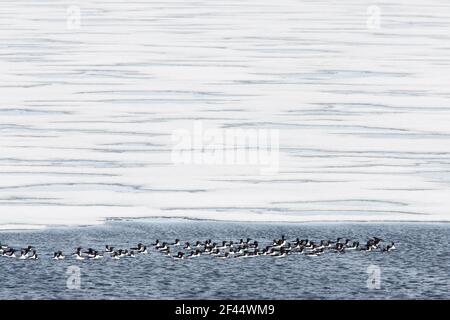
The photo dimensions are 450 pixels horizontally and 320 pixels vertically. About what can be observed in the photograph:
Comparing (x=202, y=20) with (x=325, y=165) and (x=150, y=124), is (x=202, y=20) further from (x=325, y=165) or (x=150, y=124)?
(x=325, y=165)

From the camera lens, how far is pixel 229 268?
1466 cm

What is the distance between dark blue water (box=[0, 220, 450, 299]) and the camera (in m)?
13.6

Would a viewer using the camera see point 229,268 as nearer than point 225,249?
Yes

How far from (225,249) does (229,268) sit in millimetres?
569

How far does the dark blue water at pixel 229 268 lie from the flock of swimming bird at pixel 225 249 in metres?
0.14

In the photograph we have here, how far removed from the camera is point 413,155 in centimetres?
2088

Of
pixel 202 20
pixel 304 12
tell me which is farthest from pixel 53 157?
pixel 304 12

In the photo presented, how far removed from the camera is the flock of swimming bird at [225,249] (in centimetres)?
1493

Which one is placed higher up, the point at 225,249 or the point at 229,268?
the point at 225,249

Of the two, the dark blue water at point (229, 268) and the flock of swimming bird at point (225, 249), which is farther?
the flock of swimming bird at point (225, 249)

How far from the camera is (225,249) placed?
1520 centimetres

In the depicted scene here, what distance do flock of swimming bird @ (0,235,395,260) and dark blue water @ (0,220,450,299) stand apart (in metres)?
0.14
